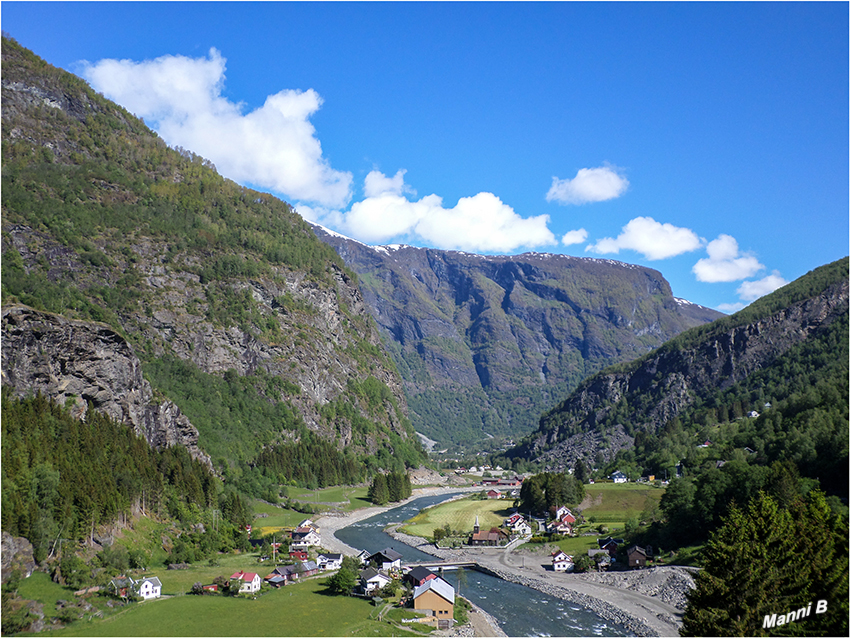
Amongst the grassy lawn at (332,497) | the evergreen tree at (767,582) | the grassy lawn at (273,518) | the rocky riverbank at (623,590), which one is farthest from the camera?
the grassy lawn at (332,497)

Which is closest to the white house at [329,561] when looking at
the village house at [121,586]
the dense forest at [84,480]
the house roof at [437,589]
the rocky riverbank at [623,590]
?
the dense forest at [84,480]

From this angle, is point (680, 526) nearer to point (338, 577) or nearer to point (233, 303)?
point (338, 577)

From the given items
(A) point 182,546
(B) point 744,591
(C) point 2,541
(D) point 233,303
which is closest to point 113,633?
(C) point 2,541

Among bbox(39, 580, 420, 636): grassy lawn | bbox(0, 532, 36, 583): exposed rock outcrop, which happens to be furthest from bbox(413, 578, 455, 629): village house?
bbox(0, 532, 36, 583): exposed rock outcrop

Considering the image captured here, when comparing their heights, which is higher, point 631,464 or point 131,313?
point 131,313

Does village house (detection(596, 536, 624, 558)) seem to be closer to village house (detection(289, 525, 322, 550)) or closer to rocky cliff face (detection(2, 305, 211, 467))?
village house (detection(289, 525, 322, 550))

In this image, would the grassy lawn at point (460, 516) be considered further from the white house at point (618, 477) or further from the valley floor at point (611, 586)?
the white house at point (618, 477)

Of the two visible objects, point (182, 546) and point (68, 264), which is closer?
point (182, 546)
